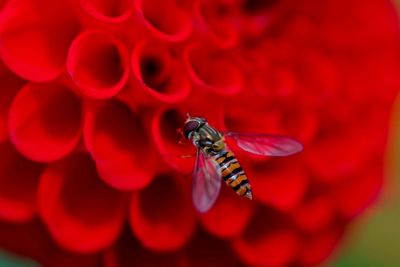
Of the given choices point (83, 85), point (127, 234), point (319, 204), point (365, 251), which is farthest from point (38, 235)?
point (365, 251)

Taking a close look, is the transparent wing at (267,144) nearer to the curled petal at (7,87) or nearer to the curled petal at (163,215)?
the curled petal at (163,215)

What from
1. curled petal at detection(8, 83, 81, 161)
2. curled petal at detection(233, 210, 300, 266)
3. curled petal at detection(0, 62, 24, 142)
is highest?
curled petal at detection(233, 210, 300, 266)

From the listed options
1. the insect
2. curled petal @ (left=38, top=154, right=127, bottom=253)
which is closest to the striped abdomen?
the insect

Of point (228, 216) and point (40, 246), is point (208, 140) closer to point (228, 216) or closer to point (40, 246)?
point (228, 216)

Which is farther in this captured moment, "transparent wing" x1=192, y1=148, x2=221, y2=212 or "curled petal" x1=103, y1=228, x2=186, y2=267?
"curled petal" x1=103, y1=228, x2=186, y2=267

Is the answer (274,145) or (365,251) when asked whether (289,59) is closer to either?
(274,145)

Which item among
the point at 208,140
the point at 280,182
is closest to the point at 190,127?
the point at 208,140

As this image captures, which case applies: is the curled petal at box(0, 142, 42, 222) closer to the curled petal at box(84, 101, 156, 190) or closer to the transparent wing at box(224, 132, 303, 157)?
the curled petal at box(84, 101, 156, 190)
